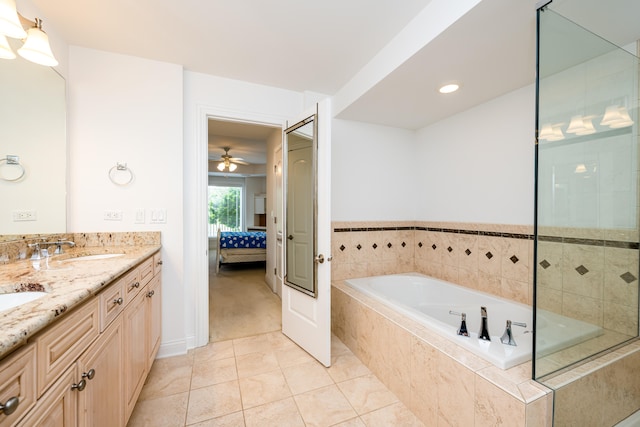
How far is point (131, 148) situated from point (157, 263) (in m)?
0.96

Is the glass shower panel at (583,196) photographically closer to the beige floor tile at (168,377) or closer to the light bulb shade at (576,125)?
the light bulb shade at (576,125)

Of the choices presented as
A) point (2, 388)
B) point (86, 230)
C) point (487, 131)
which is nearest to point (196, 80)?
point (86, 230)

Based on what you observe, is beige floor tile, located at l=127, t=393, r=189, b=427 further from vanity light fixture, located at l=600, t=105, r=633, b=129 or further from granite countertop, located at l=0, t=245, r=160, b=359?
vanity light fixture, located at l=600, t=105, r=633, b=129

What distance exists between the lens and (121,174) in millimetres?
2059

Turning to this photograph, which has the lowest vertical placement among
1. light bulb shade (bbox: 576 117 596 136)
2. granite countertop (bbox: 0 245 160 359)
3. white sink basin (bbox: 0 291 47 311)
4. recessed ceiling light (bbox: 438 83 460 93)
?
white sink basin (bbox: 0 291 47 311)

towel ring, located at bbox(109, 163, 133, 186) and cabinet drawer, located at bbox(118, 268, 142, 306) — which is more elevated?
towel ring, located at bbox(109, 163, 133, 186)

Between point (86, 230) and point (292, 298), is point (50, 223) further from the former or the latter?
point (292, 298)

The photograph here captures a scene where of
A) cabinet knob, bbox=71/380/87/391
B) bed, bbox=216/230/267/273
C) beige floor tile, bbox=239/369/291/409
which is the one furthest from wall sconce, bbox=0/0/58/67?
bed, bbox=216/230/267/273

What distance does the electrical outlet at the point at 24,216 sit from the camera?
4.94 feet

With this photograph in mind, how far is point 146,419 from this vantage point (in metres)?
1.48

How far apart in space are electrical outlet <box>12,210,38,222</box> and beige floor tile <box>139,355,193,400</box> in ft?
4.36

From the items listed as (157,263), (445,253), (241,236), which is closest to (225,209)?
(241,236)

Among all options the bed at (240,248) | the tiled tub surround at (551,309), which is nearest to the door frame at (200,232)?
the tiled tub surround at (551,309)

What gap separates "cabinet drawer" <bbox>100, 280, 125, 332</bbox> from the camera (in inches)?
41.9
